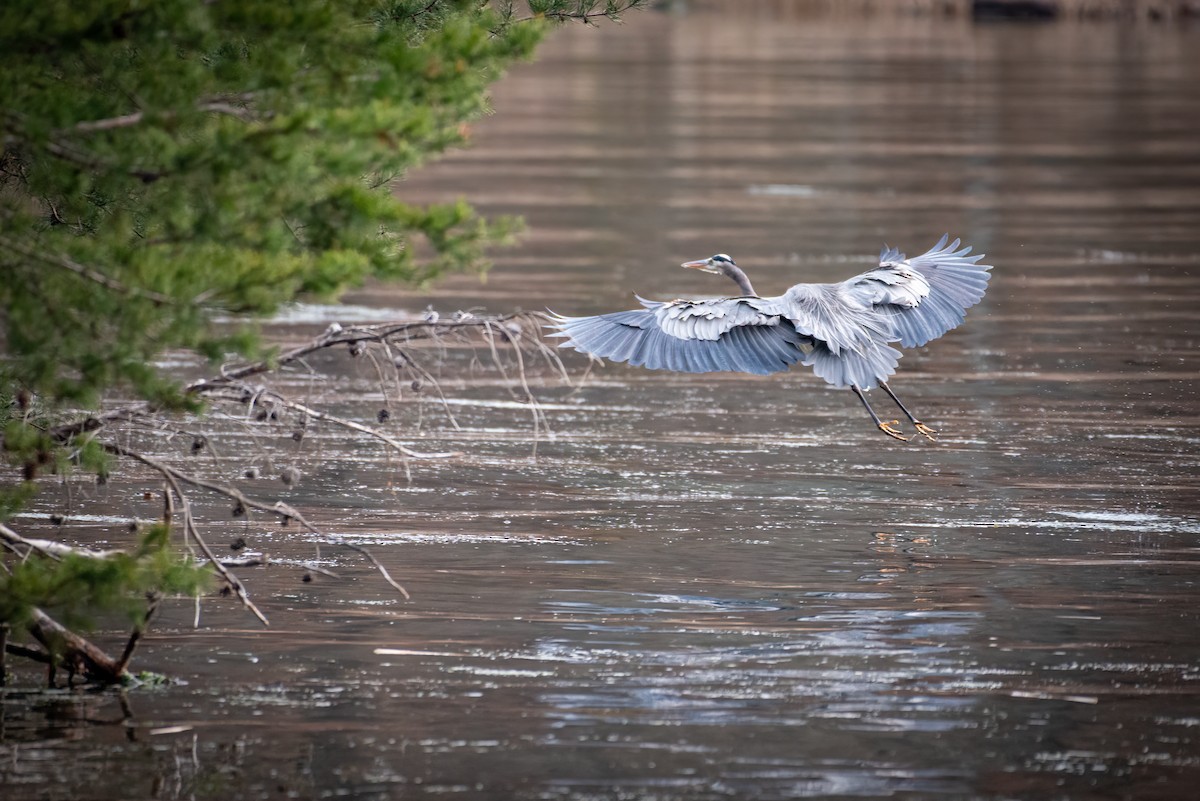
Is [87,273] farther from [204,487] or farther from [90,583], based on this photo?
[204,487]

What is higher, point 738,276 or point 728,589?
point 738,276

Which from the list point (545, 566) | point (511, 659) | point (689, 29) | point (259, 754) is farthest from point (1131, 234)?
point (689, 29)

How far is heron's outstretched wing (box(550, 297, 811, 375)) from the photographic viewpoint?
33.8 feet

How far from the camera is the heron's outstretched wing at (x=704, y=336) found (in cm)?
1031

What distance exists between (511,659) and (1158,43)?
1852 inches

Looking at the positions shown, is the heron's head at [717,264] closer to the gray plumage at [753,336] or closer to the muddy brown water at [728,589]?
the gray plumage at [753,336]

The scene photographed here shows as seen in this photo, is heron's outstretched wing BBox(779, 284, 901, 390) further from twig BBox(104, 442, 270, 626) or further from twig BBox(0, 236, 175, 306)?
twig BBox(0, 236, 175, 306)

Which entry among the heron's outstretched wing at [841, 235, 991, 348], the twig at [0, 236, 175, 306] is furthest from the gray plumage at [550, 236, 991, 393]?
the twig at [0, 236, 175, 306]

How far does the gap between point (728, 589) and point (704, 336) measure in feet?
5.54

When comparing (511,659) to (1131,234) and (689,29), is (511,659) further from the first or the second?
(689,29)

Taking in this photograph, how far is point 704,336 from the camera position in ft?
33.9

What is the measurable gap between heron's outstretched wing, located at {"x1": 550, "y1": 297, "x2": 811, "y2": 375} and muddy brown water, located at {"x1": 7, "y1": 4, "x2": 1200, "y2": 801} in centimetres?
83

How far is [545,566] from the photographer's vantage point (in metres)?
9.54

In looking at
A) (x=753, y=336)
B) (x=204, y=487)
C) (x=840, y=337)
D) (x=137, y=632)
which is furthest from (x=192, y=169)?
(x=840, y=337)
